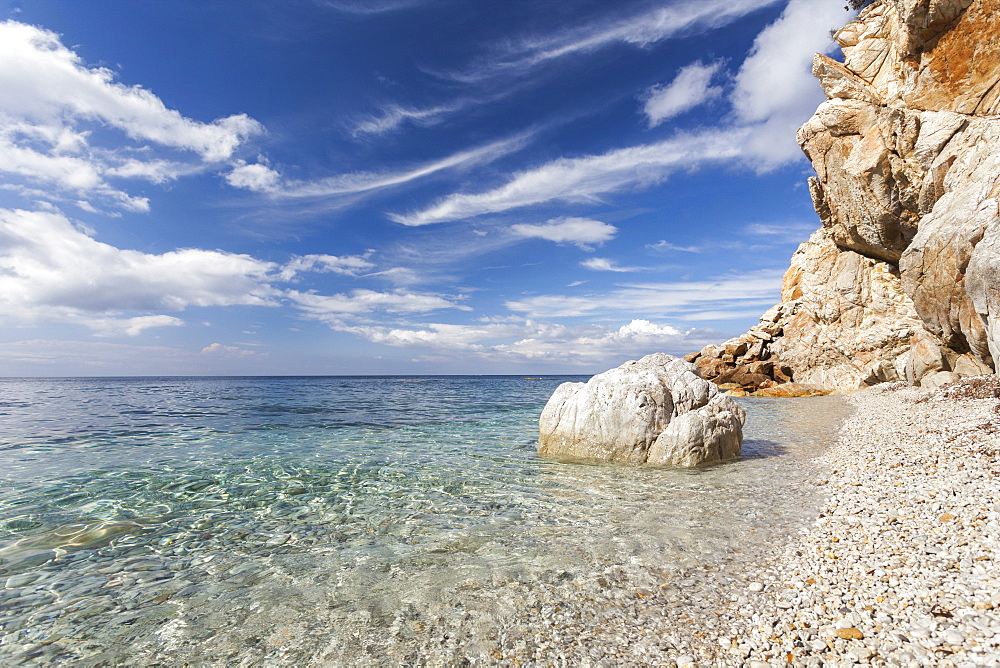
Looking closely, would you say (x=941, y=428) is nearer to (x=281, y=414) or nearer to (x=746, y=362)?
(x=281, y=414)

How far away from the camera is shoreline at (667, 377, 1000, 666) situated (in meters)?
3.36

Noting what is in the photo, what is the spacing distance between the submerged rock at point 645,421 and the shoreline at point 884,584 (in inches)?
121

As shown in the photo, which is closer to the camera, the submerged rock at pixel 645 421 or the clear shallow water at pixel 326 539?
the clear shallow water at pixel 326 539

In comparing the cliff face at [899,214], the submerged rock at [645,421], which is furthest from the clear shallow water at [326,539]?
the cliff face at [899,214]

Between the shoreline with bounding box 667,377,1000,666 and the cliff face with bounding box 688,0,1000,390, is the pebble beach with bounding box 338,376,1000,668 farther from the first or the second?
the cliff face with bounding box 688,0,1000,390

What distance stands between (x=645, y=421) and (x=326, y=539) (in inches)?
291

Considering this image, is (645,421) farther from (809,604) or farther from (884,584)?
(809,604)

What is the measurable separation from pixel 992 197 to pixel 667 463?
48.4ft

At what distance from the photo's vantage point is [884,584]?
4176 mm

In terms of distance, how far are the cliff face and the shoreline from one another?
1124cm

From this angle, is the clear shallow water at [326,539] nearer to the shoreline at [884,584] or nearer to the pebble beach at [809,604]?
the pebble beach at [809,604]

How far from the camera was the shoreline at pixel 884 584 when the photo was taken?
3.36 meters

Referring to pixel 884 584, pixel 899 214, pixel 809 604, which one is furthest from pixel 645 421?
Answer: pixel 899 214

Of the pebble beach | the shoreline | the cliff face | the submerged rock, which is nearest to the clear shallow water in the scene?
the pebble beach
